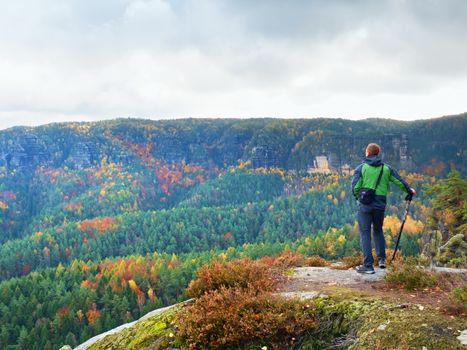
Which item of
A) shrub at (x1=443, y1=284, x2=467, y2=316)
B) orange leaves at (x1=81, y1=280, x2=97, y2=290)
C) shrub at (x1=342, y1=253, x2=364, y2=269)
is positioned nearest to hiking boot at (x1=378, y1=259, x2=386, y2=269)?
shrub at (x1=342, y1=253, x2=364, y2=269)

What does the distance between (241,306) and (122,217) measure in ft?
517

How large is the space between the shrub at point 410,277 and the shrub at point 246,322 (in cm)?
256

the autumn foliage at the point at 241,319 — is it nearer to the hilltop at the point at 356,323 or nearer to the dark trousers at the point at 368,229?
the hilltop at the point at 356,323

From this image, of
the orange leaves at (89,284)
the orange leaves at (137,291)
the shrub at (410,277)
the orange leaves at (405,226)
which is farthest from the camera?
the orange leaves at (405,226)

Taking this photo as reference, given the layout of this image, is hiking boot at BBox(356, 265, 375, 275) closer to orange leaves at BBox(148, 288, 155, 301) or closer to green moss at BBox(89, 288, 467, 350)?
green moss at BBox(89, 288, 467, 350)

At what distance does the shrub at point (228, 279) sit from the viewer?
30.1 ft

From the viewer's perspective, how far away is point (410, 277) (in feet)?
28.8

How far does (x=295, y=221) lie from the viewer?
514 feet

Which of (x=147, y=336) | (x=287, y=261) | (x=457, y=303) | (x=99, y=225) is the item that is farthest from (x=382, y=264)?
(x=99, y=225)

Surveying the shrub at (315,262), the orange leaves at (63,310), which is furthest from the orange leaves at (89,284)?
the shrub at (315,262)

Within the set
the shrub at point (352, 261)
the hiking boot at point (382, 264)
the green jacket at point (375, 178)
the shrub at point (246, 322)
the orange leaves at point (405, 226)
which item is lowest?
the orange leaves at point (405, 226)

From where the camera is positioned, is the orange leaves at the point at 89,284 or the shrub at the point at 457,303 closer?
the shrub at the point at 457,303

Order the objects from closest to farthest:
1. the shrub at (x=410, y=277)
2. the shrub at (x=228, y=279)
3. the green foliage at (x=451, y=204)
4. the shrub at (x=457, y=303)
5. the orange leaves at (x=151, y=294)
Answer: the shrub at (x=457, y=303) → the shrub at (x=410, y=277) → the shrub at (x=228, y=279) → the green foliage at (x=451, y=204) → the orange leaves at (x=151, y=294)

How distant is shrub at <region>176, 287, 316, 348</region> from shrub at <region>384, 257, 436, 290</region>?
256 cm
